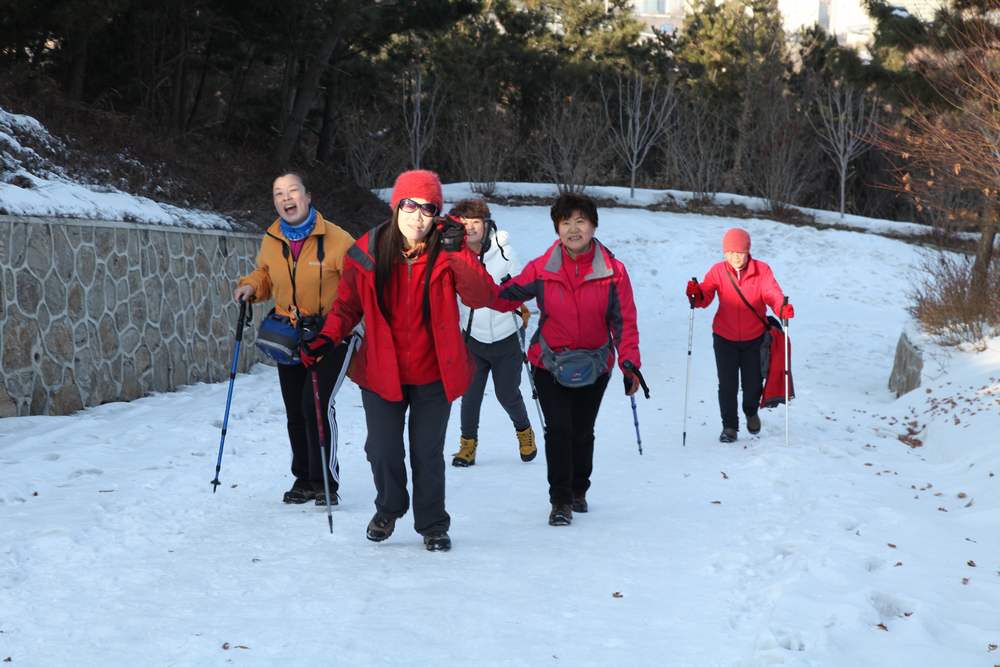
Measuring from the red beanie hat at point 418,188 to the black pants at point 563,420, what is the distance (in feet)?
5.01

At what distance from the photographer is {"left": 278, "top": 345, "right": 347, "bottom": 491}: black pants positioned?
590 cm

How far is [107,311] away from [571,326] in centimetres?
524

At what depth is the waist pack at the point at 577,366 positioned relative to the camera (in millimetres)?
5883

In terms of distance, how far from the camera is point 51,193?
9.48m

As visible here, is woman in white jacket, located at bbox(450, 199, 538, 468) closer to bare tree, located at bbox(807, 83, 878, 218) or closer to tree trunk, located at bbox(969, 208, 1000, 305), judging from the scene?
tree trunk, located at bbox(969, 208, 1000, 305)

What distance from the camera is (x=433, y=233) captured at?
4.90 meters

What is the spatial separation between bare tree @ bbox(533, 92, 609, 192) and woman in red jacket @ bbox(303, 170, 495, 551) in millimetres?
25833

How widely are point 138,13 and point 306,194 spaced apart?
10.9 metres

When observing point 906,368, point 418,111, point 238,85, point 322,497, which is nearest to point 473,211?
point 322,497

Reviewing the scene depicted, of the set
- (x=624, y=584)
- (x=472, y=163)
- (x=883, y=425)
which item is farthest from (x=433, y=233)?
(x=472, y=163)

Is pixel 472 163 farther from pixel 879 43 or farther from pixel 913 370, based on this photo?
pixel 913 370

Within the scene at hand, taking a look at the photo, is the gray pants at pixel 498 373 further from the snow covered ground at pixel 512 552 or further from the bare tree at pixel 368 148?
the bare tree at pixel 368 148

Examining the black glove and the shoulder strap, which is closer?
the black glove

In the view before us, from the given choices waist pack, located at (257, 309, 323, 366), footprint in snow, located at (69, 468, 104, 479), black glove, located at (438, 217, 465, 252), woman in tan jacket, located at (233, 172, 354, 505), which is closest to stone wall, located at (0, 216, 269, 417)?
footprint in snow, located at (69, 468, 104, 479)
